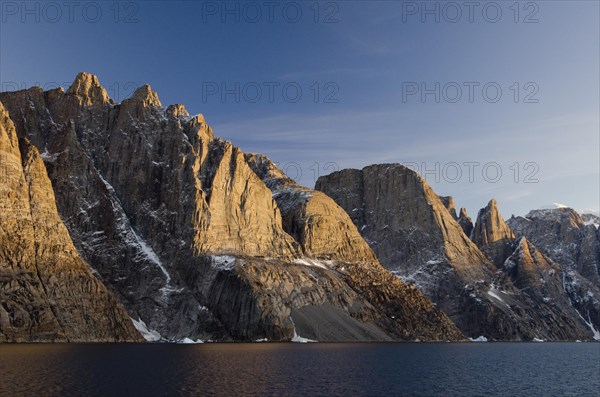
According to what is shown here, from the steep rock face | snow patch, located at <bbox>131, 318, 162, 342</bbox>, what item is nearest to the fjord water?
the steep rock face

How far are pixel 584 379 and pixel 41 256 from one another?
5151 inches

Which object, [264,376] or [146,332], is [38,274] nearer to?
[146,332]

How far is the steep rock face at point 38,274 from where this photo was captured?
484 ft

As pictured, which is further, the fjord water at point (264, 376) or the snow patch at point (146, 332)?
the snow patch at point (146, 332)

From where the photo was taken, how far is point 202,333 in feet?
653

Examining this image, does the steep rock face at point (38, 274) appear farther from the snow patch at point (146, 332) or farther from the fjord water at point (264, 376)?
the fjord water at point (264, 376)

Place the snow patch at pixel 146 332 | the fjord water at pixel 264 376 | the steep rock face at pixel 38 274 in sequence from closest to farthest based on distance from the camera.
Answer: the fjord water at pixel 264 376 → the steep rock face at pixel 38 274 → the snow patch at pixel 146 332

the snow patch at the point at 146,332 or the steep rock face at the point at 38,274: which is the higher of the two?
the steep rock face at the point at 38,274

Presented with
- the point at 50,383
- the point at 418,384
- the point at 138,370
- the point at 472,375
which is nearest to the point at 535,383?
the point at 472,375

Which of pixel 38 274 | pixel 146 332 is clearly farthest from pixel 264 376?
pixel 146 332

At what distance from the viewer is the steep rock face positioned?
14750 centimetres

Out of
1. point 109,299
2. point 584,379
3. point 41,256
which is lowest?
point 584,379

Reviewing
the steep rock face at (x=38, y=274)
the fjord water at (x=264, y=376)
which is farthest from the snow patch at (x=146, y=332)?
the fjord water at (x=264, y=376)

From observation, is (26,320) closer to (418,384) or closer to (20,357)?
(20,357)
